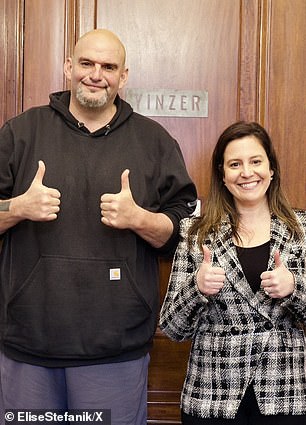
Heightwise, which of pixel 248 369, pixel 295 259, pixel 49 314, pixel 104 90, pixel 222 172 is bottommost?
pixel 248 369

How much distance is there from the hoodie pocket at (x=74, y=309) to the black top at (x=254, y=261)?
30 cm

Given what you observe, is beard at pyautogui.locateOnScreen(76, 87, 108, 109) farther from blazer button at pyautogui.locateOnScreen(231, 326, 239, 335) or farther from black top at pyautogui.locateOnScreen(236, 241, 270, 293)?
blazer button at pyautogui.locateOnScreen(231, 326, 239, 335)

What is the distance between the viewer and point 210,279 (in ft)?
5.09

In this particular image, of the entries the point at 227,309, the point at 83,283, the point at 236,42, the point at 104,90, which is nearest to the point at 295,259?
the point at 227,309

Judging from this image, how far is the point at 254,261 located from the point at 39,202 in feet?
1.85

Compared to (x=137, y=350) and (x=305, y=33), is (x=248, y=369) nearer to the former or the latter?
(x=137, y=350)

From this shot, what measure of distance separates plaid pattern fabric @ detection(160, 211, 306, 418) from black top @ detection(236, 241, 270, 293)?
0.05ft

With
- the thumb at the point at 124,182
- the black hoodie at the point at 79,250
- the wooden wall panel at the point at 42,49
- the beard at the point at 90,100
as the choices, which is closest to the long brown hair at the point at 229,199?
the black hoodie at the point at 79,250

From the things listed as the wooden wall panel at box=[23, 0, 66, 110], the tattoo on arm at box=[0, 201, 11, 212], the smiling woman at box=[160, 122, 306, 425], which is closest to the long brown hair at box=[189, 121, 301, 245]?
the smiling woman at box=[160, 122, 306, 425]

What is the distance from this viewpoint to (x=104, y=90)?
178 cm

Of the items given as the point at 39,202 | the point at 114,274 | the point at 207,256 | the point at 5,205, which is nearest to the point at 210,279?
the point at 207,256

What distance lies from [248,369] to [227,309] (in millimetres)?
155

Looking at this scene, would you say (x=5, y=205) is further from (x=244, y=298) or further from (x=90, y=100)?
(x=244, y=298)

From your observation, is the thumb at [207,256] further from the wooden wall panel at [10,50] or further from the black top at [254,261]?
the wooden wall panel at [10,50]
